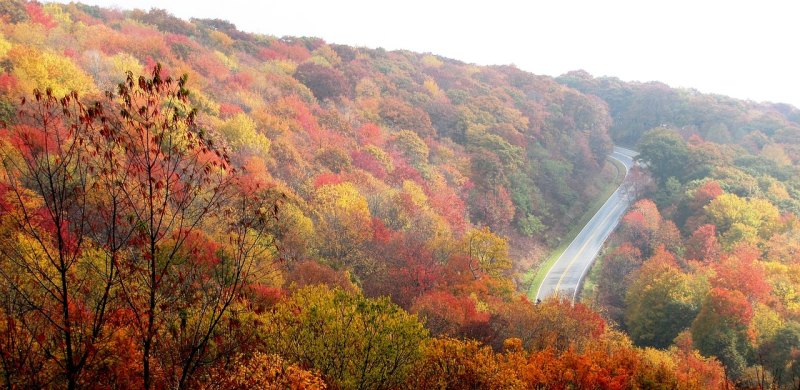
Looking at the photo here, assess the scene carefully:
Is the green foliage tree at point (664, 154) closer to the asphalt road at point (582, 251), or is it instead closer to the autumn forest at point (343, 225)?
the autumn forest at point (343, 225)

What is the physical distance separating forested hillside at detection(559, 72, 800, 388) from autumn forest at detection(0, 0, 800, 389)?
28cm

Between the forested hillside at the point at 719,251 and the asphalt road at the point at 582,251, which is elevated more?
the forested hillside at the point at 719,251

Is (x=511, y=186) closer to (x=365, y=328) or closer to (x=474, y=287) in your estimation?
(x=474, y=287)

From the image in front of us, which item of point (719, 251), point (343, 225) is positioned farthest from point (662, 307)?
point (343, 225)

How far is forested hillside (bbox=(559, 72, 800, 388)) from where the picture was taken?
3669cm

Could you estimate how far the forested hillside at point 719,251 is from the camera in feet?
120

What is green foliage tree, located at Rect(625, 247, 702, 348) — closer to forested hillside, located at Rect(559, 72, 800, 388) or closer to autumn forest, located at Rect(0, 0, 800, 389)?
forested hillside, located at Rect(559, 72, 800, 388)

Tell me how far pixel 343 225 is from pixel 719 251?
43314 millimetres

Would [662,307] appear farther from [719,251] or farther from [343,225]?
[343,225]

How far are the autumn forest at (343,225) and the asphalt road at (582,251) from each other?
2064 millimetres

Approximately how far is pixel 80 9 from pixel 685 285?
89.8m

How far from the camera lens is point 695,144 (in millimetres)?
84062

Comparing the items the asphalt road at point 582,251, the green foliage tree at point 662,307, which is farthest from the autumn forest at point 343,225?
the asphalt road at point 582,251

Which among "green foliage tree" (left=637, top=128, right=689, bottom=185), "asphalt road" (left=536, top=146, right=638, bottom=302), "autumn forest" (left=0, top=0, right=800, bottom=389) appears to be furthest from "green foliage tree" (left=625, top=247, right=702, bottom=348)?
"green foliage tree" (left=637, top=128, right=689, bottom=185)
